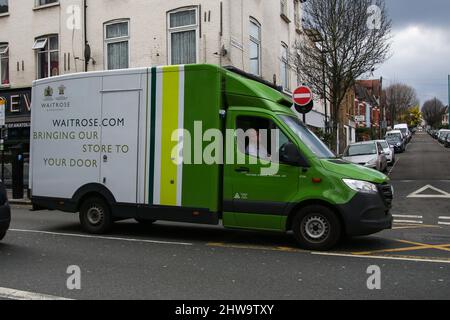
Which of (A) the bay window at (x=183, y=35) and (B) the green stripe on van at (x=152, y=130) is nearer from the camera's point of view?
(B) the green stripe on van at (x=152, y=130)

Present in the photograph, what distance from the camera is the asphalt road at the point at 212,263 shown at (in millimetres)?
5684

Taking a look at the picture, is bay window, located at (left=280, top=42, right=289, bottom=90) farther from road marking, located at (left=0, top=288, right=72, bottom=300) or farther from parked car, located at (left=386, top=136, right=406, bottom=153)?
parked car, located at (left=386, top=136, right=406, bottom=153)

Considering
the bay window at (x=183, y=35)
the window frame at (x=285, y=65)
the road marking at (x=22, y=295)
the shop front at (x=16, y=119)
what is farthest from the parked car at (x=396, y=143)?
the road marking at (x=22, y=295)

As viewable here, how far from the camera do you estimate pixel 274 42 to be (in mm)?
21734

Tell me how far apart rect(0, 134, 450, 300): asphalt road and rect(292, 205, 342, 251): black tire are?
0.67 feet

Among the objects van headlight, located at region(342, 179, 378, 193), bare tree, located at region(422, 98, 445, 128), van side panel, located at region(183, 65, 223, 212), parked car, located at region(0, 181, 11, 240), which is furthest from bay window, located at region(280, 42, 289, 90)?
bare tree, located at region(422, 98, 445, 128)

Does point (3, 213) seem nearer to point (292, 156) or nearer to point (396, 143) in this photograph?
point (292, 156)

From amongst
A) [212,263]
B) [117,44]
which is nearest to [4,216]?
[212,263]

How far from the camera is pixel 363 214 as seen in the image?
7660mm

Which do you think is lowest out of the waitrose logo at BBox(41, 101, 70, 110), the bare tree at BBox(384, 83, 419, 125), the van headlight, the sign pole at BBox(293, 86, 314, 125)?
the van headlight

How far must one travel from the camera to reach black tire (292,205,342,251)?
7793mm

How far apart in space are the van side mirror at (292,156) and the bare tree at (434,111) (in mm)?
121530

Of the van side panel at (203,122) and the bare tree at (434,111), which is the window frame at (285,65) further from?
the bare tree at (434,111)

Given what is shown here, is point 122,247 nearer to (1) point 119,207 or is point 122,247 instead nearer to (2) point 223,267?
(1) point 119,207
